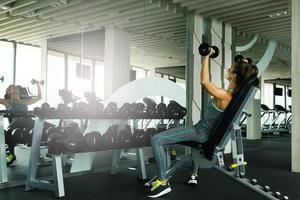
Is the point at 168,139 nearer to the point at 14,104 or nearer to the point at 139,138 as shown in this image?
the point at 139,138

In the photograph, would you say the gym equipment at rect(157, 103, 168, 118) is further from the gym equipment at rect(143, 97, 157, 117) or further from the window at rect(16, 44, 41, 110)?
the window at rect(16, 44, 41, 110)

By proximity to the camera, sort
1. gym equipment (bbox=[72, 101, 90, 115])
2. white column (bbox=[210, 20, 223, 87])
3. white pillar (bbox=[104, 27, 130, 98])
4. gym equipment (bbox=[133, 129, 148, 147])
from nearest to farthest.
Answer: gym equipment (bbox=[72, 101, 90, 115]), gym equipment (bbox=[133, 129, 148, 147]), white column (bbox=[210, 20, 223, 87]), white pillar (bbox=[104, 27, 130, 98])

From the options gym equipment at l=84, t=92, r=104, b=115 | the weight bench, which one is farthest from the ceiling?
the weight bench

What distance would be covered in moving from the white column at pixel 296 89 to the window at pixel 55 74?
3.67m

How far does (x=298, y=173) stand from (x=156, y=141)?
7.26 feet

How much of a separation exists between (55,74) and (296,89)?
3874 mm

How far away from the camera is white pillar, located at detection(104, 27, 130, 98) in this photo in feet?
21.7

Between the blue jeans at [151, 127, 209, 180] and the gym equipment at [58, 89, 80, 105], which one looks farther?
the gym equipment at [58, 89, 80, 105]

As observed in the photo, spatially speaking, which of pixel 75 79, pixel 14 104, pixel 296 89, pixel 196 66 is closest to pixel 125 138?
pixel 14 104

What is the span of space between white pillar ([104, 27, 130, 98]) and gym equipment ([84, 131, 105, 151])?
3.62 metres

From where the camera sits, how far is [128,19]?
6086mm

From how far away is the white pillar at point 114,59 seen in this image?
260 inches

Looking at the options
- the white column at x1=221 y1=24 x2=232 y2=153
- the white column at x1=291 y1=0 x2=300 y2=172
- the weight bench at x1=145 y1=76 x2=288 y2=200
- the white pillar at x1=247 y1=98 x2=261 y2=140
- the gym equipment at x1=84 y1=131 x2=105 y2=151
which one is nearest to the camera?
the weight bench at x1=145 y1=76 x2=288 y2=200

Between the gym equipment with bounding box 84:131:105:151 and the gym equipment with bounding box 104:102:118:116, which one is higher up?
the gym equipment with bounding box 104:102:118:116
